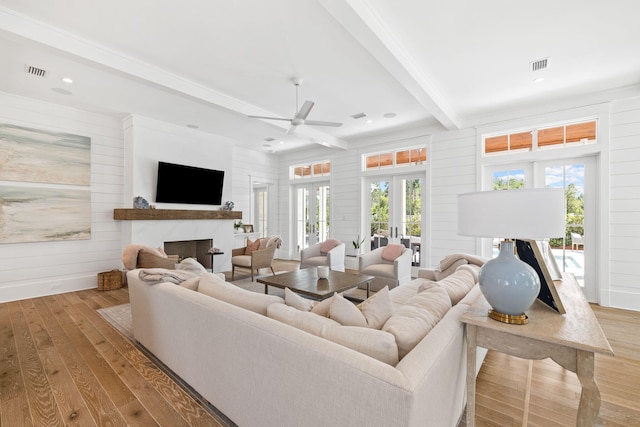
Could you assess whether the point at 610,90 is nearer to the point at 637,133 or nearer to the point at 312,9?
the point at 637,133

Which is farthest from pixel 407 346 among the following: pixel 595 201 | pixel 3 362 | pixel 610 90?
pixel 610 90

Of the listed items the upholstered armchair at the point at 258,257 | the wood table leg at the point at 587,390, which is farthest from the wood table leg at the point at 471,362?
the upholstered armchair at the point at 258,257

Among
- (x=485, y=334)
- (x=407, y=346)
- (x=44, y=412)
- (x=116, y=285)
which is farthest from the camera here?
(x=116, y=285)

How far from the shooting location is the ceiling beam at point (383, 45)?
2.18 m

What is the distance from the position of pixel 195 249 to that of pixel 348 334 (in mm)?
5424

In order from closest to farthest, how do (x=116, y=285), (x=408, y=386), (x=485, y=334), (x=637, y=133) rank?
(x=408, y=386) → (x=485, y=334) → (x=637, y=133) → (x=116, y=285)

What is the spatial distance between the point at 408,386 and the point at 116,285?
5217 millimetres

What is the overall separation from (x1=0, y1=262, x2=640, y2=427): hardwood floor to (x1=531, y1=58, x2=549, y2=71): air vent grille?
304 centimetres

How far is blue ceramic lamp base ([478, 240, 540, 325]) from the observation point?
1390 mm

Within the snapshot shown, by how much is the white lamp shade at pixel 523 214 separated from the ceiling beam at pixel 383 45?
5.74 feet

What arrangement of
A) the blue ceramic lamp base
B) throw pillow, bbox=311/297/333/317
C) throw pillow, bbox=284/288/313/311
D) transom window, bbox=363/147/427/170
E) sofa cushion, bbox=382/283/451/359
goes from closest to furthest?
sofa cushion, bbox=382/283/451/359, the blue ceramic lamp base, throw pillow, bbox=311/297/333/317, throw pillow, bbox=284/288/313/311, transom window, bbox=363/147/427/170

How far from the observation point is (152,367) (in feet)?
7.54

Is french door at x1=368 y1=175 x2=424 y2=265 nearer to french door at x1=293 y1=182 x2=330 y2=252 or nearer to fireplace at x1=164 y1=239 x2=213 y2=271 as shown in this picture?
french door at x1=293 y1=182 x2=330 y2=252

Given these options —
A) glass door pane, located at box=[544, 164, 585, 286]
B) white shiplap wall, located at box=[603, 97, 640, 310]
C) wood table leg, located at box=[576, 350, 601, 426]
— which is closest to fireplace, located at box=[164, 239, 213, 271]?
wood table leg, located at box=[576, 350, 601, 426]
